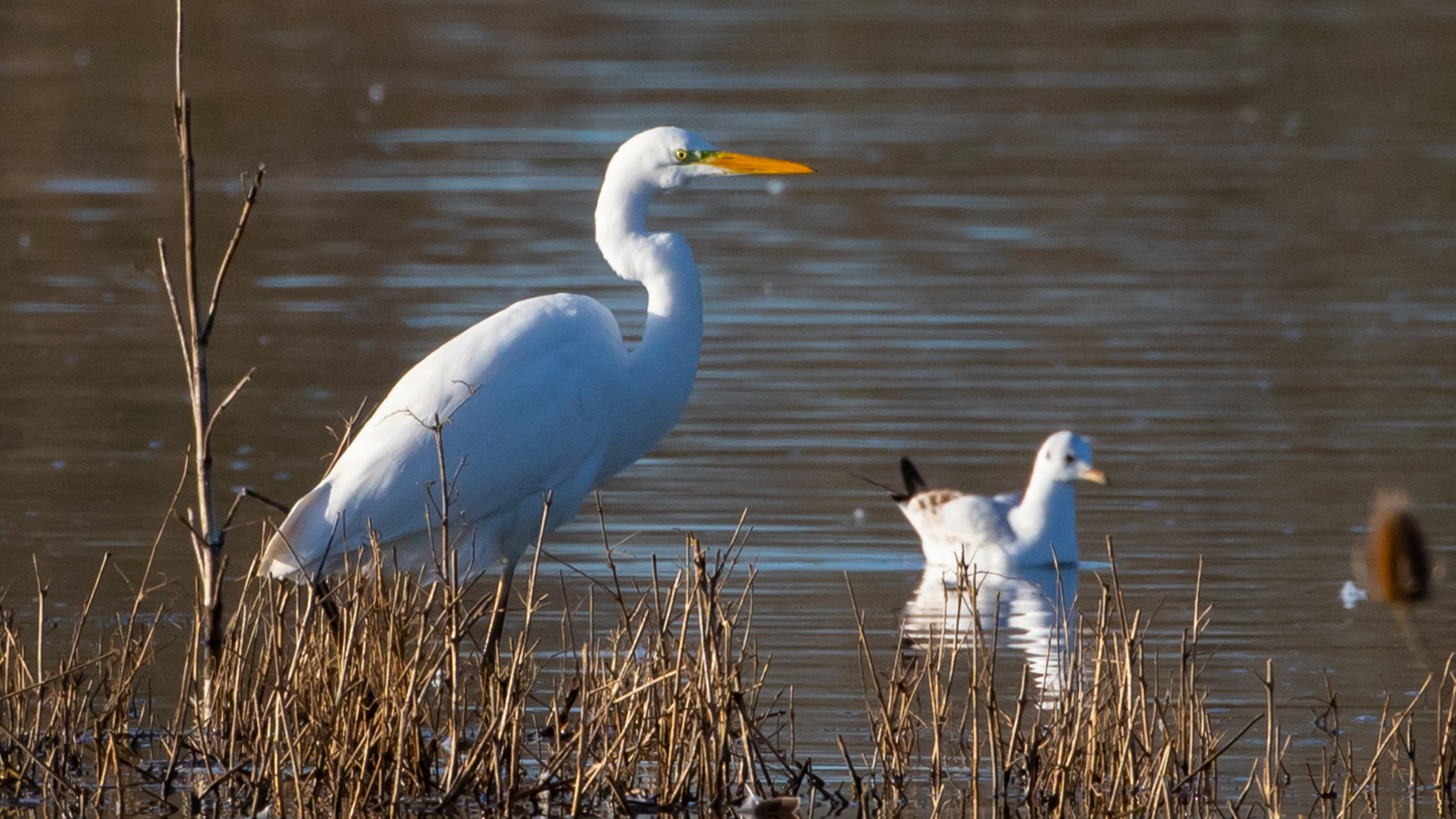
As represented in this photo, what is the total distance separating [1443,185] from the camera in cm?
1878

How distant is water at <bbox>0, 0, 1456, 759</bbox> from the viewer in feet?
29.4

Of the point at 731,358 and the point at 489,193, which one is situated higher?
the point at 489,193

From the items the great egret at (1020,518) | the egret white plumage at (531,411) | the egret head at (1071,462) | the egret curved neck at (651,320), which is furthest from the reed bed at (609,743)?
the egret head at (1071,462)

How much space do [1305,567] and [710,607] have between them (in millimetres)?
3786

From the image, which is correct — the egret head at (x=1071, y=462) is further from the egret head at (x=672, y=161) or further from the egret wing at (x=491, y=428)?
the egret wing at (x=491, y=428)

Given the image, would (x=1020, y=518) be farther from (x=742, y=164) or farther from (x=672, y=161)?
(x=672, y=161)

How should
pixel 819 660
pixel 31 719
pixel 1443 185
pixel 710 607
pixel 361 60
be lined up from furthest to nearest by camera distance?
pixel 361 60, pixel 1443 185, pixel 819 660, pixel 31 719, pixel 710 607

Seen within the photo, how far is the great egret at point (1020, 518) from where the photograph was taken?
889 cm

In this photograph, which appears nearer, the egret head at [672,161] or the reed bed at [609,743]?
the reed bed at [609,743]

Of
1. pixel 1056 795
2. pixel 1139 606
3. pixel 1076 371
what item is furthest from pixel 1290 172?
pixel 1056 795

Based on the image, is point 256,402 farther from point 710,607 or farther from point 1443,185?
point 1443,185

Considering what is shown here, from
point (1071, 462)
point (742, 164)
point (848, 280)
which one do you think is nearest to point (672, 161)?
point (742, 164)

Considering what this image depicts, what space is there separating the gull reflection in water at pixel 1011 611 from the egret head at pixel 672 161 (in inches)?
58.3

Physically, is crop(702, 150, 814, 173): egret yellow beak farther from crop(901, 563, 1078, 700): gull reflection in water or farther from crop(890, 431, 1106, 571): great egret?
crop(890, 431, 1106, 571): great egret
